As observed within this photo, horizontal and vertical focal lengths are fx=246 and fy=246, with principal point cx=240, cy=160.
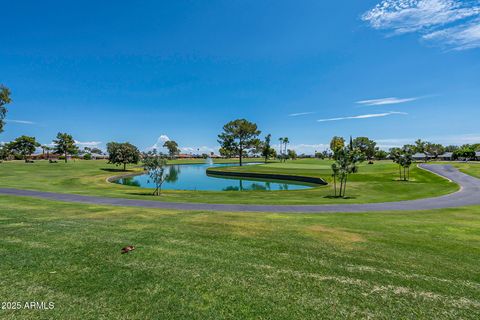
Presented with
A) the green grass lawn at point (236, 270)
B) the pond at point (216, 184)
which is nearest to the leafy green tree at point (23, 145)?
the pond at point (216, 184)

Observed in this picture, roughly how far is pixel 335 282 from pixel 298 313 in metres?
1.72

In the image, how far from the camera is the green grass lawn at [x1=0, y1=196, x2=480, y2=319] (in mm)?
4824

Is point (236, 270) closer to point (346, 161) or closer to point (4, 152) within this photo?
point (346, 161)

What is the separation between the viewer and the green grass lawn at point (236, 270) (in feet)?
15.8

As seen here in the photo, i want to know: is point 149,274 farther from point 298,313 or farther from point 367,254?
point 367,254

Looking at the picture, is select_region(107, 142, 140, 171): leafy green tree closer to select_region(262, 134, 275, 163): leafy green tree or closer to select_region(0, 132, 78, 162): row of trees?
select_region(0, 132, 78, 162): row of trees

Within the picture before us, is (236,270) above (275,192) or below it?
above

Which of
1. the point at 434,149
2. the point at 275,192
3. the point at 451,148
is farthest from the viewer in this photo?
the point at 451,148

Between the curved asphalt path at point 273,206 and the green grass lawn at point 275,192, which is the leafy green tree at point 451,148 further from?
the curved asphalt path at point 273,206

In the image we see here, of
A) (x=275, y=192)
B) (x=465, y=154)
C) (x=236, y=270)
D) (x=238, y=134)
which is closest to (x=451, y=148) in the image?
(x=465, y=154)

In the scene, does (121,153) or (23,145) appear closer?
(121,153)

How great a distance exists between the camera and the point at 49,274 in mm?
5949

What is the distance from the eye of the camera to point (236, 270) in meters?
6.38

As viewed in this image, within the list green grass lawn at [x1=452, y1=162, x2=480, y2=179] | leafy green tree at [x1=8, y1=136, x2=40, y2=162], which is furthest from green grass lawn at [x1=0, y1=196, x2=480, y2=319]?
leafy green tree at [x1=8, y1=136, x2=40, y2=162]
